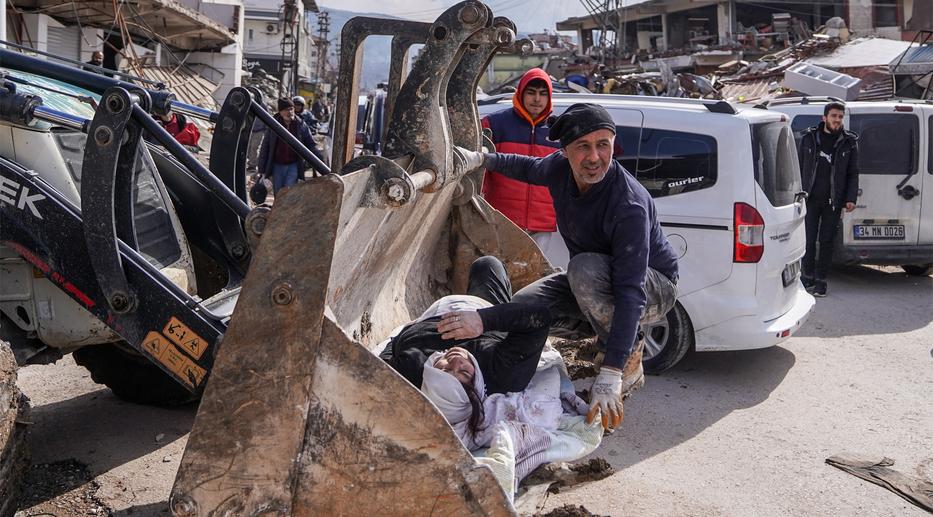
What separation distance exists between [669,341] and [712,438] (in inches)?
44.4

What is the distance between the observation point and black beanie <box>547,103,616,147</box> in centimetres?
368

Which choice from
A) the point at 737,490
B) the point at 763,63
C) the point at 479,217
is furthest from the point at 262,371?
the point at 763,63

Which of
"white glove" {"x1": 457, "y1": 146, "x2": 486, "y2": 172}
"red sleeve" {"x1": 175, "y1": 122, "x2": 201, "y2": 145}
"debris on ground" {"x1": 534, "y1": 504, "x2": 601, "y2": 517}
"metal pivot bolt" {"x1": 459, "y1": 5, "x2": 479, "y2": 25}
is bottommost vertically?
"debris on ground" {"x1": 534, "y1": 504, "x2": 601, "y2": 517}

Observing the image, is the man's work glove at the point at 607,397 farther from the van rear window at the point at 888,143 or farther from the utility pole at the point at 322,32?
the utility pole at the point at 322,32

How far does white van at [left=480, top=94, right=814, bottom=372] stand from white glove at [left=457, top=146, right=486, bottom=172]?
2269 mm

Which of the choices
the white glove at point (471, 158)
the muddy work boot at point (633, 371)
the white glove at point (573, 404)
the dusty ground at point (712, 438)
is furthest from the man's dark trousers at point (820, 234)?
the white glove at point (573, 404)

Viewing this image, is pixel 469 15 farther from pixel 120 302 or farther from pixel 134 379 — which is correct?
pixel 134 379

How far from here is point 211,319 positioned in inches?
145

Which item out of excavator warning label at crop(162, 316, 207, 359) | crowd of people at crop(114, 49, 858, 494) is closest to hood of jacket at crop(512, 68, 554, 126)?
crowd of people at crop(114, 49, 858, 494)

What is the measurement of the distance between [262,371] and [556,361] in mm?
1978

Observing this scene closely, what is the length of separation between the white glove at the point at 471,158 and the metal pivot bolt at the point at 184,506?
7.21 ft

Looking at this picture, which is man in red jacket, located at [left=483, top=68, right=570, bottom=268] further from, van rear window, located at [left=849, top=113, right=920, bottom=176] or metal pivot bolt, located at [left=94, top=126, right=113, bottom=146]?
van rear window, located at [left=849, top=113, right=920, bottom=176]

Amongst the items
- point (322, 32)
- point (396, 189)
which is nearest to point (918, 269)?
point (396, 189)

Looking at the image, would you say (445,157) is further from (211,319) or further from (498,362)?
(211,319)
